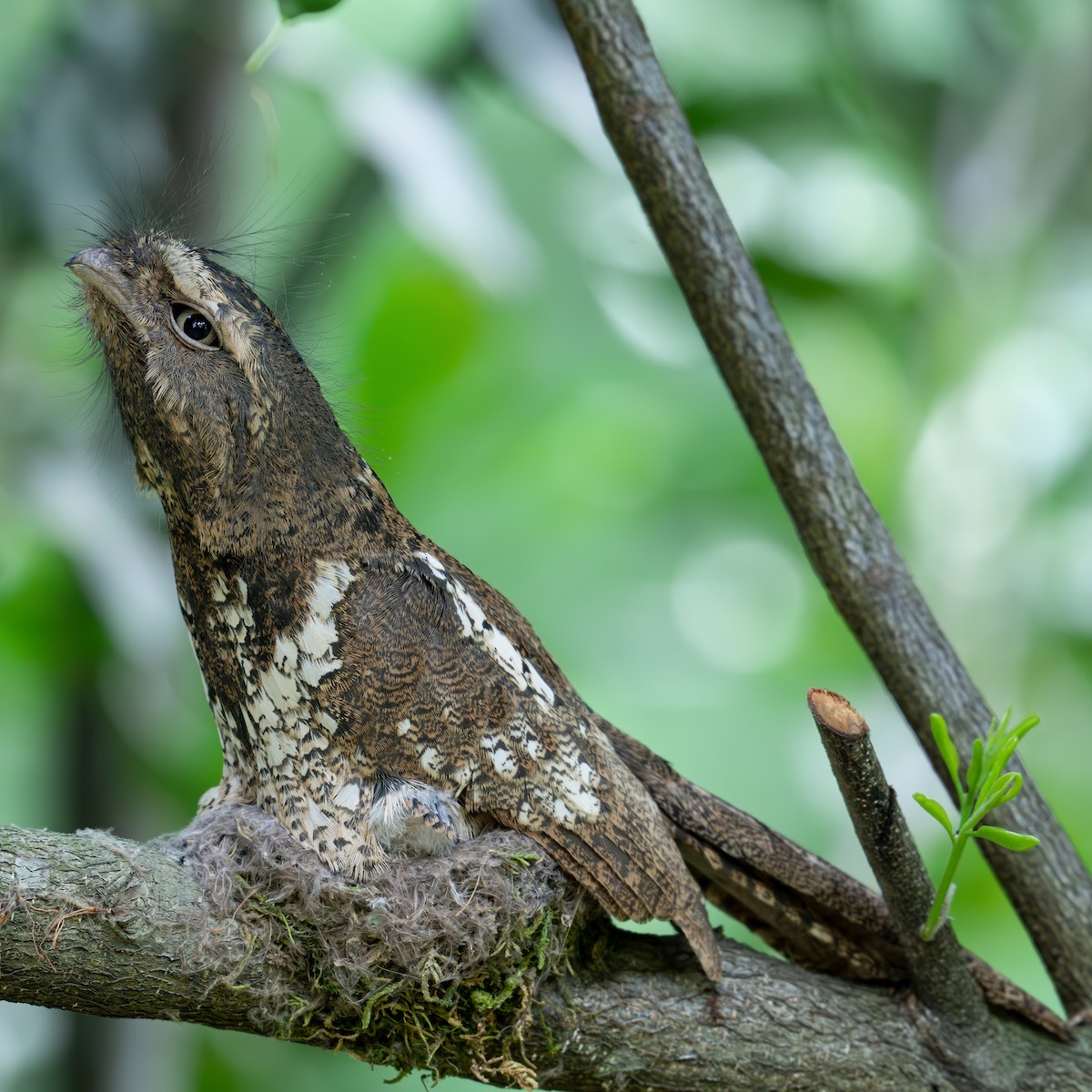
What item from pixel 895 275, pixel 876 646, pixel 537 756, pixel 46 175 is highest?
pixel 895 275

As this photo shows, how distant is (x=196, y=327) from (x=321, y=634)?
1.52 ft

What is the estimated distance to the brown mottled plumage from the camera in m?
1.63

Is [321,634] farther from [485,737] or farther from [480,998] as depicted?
[480,998]

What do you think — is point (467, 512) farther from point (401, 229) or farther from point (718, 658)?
point (401, 229)

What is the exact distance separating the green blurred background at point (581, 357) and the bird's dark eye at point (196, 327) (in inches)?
10.1

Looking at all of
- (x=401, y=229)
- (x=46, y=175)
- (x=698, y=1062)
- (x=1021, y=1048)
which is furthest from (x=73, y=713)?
(x=1021, y=1048)

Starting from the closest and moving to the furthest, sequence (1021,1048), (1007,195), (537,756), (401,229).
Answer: (537,756) < (1021,1048) < (401,229) < (1007,195)

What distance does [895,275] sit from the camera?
5105 mm

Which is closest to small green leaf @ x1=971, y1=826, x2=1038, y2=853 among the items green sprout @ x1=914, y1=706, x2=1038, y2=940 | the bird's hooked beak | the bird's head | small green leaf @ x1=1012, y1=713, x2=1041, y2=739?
green sprout @ x1=914, y1=706, x2=1038, y2=940

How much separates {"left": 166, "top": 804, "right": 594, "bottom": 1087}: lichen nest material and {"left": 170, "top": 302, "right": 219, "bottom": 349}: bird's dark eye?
26.4 inches

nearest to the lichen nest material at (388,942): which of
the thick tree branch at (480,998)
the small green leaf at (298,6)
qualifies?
the thick tree branch at (480,998)

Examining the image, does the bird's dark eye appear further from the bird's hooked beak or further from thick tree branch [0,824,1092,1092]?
thick tree branch [0,824,1092,1092]

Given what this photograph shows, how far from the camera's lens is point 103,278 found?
5.35ft

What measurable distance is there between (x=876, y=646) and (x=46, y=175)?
8.01 ft
